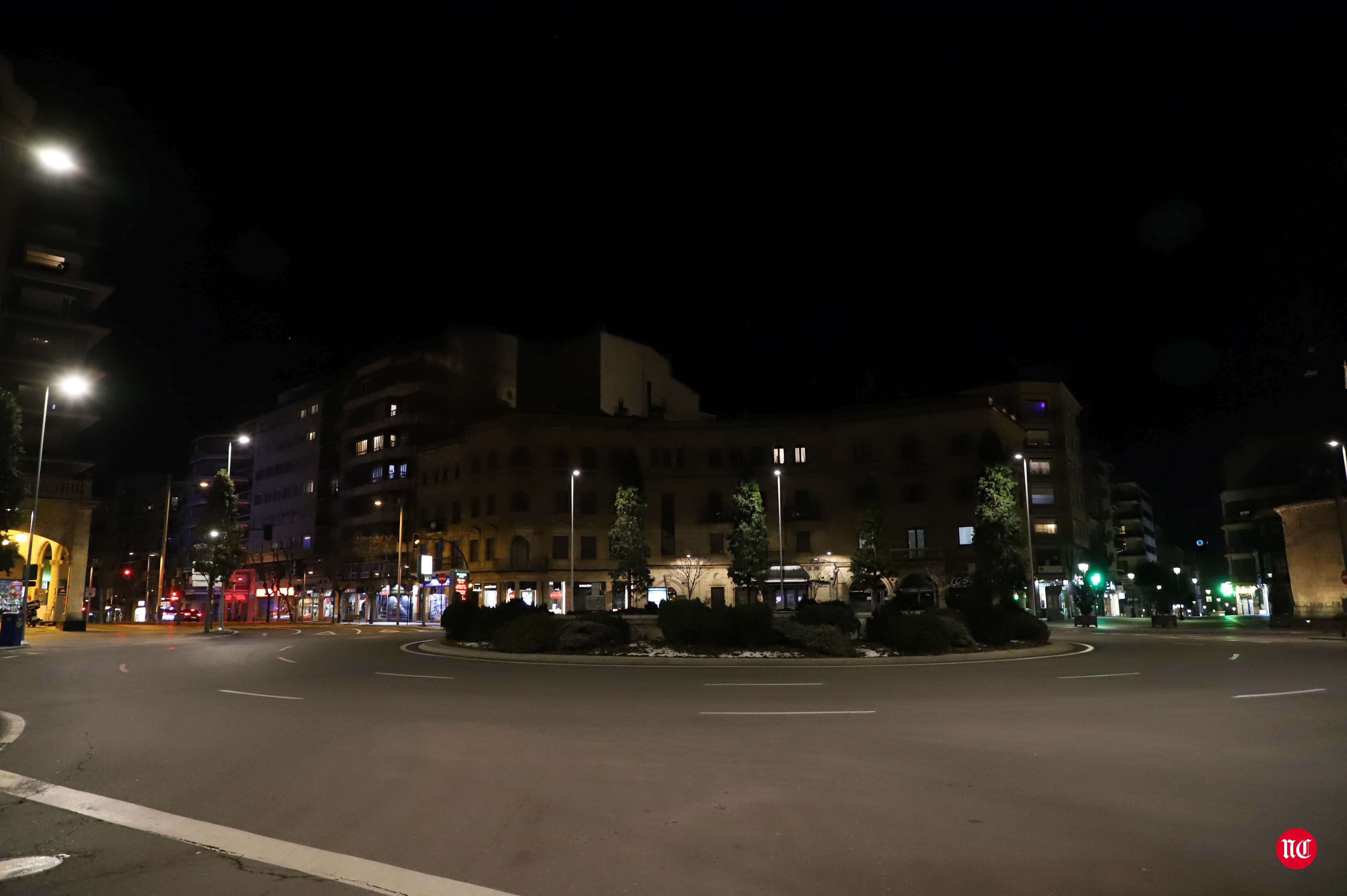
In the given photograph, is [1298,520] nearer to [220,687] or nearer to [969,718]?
[969,718]

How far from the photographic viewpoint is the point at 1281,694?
1493 cm

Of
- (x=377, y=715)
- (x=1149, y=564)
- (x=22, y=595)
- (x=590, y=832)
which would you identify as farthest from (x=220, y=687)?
(x=1149, y=564)

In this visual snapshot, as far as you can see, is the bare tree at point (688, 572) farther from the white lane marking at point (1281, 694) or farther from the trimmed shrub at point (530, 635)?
the white lane marking at point (1281, 694)

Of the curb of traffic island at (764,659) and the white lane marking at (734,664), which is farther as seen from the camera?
the curb of traffic island at (764,659)

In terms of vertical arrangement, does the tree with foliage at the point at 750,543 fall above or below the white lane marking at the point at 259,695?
above

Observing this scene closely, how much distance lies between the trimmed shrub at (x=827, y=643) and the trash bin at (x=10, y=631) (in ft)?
95.5

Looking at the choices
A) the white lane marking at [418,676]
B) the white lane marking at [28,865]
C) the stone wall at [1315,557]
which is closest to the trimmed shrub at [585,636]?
the white lane marking at [418,676]

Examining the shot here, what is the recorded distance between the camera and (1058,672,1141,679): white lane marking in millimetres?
18531

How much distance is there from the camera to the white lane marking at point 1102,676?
60.8 ft

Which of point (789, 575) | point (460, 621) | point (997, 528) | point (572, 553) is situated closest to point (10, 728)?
point (460, 621)

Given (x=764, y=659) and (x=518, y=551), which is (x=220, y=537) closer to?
(x=518, y=551)

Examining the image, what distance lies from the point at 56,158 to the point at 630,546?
46671 millimetres

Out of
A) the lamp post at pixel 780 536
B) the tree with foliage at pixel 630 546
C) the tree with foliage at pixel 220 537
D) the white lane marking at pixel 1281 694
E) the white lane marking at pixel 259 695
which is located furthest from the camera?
the tree with foliage at pixel 630 546

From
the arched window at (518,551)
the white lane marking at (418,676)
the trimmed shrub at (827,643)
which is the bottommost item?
the white lane marking at (418,676)
